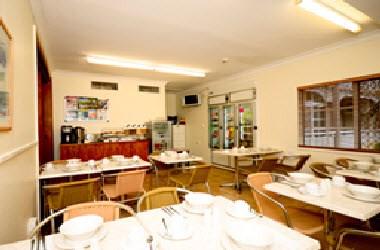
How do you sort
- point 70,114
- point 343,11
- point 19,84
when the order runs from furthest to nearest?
point 70,114, point 343,11, point 19,84

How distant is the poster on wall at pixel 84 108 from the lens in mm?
5383

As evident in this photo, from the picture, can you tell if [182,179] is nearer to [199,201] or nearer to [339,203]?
[199,201]

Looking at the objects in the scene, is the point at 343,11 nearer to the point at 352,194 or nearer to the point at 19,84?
the point at 352,194

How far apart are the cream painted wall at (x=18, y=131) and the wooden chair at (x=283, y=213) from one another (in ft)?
6.36

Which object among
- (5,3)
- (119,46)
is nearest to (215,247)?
(5,3)

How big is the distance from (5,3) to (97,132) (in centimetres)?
460

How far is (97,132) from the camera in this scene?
5.73 metres

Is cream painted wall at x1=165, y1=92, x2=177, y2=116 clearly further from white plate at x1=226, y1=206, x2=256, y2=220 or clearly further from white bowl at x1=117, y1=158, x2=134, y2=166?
white plate at x1=226, y1=206, x2=256, y2=220

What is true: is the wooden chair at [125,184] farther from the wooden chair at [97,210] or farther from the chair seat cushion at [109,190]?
the wooden chair at [97,210]

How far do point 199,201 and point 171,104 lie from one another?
741 centimetres

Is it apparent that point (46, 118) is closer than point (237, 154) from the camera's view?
No

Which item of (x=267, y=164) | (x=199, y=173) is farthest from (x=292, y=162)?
(x=199, y=173)

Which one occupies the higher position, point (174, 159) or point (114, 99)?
point (114, 99)

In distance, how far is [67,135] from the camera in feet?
16.1
